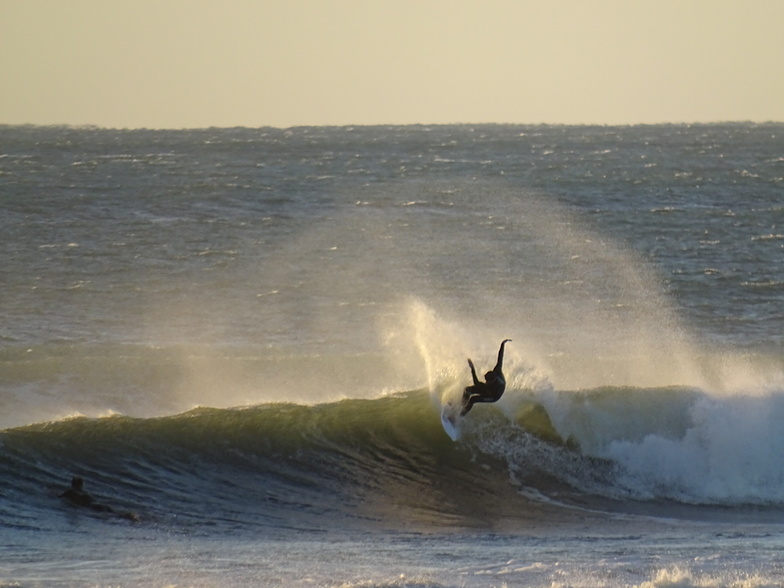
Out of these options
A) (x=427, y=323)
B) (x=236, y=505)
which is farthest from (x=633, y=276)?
(x=236, y=505)

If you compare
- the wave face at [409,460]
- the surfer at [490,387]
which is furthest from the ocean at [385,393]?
the surfer at [490,387]

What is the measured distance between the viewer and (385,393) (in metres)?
18.8

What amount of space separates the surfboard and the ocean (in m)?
0.12

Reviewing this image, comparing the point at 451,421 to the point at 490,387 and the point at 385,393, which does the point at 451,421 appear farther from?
the point at 490,387

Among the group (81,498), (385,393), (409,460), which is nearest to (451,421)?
(409,460)

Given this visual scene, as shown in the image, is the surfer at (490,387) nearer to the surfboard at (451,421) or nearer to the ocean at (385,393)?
the ocean at (385,393)

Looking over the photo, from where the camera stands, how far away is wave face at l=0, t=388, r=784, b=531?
14461 mm

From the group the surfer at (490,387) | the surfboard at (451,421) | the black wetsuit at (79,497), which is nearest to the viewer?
the black wetsuit at (79,497)

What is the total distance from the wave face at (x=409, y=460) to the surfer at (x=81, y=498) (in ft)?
0.85

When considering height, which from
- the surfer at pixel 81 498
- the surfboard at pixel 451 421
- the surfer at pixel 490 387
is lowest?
the surfer at pixel 81 498

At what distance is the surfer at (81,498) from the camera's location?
1346cm

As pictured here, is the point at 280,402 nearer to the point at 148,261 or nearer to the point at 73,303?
the point at 73,303

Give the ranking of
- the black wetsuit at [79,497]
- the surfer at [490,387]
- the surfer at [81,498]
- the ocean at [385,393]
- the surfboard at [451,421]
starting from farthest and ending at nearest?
1. the surfboard at [451,421]
2. the surfer at [490,387]
3. the black wetsuit at [79,497]
4. the surfer at [81,498]
5. the ocean at [385,393]

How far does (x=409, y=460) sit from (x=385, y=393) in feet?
7.52
